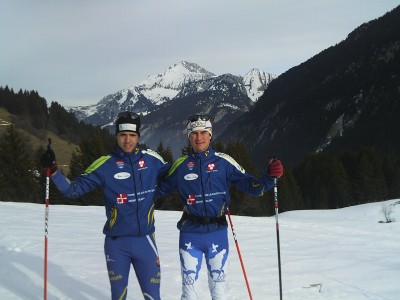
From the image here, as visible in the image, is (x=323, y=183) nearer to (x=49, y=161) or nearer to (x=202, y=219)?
(x=202, y=219)

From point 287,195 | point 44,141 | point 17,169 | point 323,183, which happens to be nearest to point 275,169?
point 17,169

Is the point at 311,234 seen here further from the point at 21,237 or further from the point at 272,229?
the point at 21,237

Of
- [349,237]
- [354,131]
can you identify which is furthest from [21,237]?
[354,131]

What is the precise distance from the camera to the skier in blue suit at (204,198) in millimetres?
4840

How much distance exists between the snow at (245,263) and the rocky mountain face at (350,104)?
94628 mm

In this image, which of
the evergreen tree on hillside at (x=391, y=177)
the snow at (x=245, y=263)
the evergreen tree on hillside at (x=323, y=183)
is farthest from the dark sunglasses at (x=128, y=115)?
the evergreen tree on hillside at (x=391, y=177)

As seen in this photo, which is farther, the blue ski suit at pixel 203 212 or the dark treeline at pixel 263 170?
the dark treeline at pixel 263 170

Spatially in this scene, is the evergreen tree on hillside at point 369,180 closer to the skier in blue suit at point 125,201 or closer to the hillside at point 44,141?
the hillside at point 44,141

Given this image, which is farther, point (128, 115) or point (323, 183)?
point (323, 183)

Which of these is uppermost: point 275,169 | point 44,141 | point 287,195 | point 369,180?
point 44,141

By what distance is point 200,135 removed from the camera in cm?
504

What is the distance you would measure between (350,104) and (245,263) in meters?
147

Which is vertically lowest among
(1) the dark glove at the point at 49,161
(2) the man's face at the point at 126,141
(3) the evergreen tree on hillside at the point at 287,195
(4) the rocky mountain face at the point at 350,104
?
(3) the evergreen tree on hillside at the point at 287,195

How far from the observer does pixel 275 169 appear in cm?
500
